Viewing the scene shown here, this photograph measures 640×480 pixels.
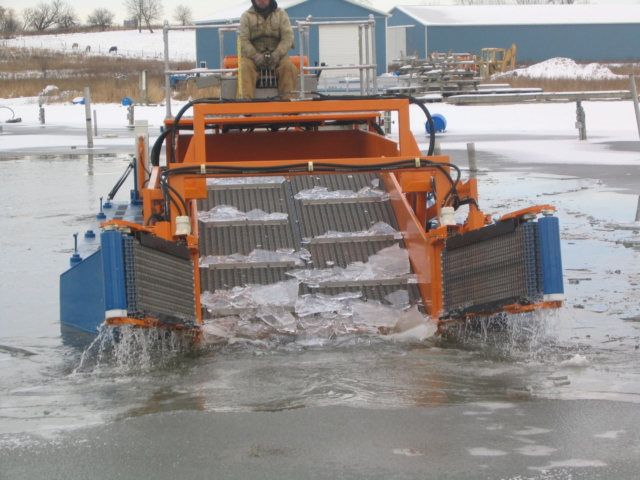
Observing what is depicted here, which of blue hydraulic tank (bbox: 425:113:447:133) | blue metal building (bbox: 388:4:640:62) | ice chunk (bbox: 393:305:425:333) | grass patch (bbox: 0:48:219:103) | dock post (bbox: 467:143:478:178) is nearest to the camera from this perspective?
ice chunk (bbox: 393:305:425:333)

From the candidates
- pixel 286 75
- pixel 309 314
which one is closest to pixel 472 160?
pixel 286 75

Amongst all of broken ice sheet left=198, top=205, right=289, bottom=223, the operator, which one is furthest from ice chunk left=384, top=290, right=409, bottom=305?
the operator

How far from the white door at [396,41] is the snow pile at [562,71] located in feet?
27.5

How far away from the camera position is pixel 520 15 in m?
57.9

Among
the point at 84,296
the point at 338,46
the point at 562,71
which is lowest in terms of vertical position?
the point at 84,296

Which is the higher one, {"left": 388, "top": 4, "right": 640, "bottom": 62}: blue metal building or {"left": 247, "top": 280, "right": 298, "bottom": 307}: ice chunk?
{"left": 388, "top": 4, "right": 640, "bottom": 62}: blue metal building

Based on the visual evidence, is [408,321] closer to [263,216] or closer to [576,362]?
[576,362]

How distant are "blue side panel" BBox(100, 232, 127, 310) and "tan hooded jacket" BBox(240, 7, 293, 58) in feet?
11.8

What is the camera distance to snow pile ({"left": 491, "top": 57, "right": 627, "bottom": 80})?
47.2m

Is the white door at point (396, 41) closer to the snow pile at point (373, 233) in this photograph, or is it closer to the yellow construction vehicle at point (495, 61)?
the yellow construction vehicle at point (495, 61)

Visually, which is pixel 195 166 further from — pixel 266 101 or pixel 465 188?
pixel 465 188

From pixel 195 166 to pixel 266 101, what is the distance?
1.03 meters

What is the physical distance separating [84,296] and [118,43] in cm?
8288

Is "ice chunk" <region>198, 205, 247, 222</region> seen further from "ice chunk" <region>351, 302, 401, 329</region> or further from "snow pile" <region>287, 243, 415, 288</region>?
"ice chunk" <region>351, 302, 401, 329</region>
